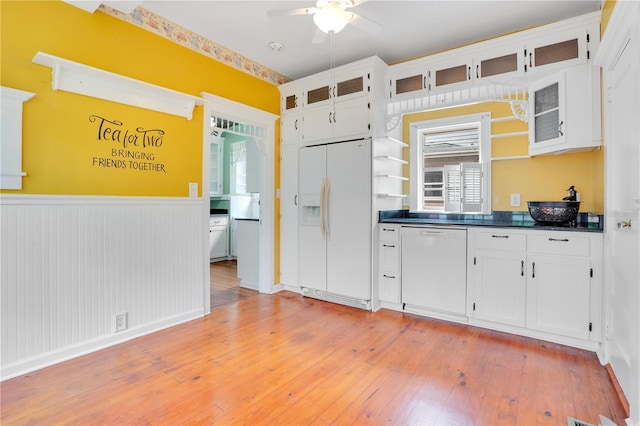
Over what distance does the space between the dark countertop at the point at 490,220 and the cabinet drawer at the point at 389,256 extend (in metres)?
0.26

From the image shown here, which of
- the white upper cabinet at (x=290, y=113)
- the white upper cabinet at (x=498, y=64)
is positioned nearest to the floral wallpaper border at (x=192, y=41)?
the white upper cabinet at (x=290, y=113)

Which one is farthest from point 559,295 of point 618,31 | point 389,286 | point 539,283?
point 618,31

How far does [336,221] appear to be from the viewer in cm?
366

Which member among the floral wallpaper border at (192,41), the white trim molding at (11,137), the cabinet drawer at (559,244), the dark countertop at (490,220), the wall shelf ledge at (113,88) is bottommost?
the cabinet drawer at (559,244)

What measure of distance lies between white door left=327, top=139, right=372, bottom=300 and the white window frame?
82 centimetres

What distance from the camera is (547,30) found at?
272cm

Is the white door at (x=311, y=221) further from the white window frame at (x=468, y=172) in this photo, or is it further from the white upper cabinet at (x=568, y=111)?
the white upper cabinet at (x=568, y=111)

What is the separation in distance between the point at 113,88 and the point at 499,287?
364 cm

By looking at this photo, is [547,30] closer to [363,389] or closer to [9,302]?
[363,389]

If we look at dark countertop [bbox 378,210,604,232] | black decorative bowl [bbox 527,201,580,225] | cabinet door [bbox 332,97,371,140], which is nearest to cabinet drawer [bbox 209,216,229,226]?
cabinet door [bbox 332,97,371,140]

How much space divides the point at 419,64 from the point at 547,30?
43.0 inches

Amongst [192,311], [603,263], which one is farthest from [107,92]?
[603,263]

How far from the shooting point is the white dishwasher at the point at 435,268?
9.87 feet

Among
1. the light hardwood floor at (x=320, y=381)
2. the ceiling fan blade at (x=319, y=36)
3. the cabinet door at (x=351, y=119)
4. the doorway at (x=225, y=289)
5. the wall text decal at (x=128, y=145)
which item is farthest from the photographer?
the doorway at (x=225, y=289)
